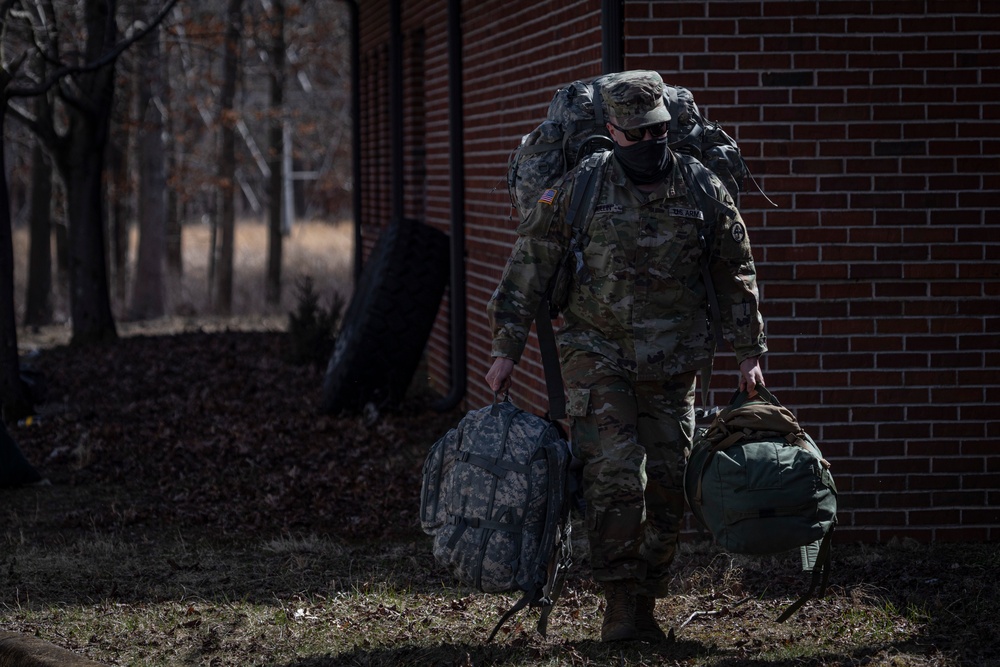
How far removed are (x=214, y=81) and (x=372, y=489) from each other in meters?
20.6

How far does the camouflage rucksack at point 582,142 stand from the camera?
492cm

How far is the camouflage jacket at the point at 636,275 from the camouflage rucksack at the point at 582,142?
9.4 inches

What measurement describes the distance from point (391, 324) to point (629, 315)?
5.30m

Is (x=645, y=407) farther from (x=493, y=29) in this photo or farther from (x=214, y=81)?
(x=214, y=81)

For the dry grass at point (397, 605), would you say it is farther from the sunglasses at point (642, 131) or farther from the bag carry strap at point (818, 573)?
the sunglasses at point (642, 131)

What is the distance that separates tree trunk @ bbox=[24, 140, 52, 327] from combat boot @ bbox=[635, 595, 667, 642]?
1707 cm

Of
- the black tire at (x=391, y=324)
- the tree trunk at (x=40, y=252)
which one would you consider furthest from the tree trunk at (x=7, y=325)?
the tree trunk at (x=40, y=252)

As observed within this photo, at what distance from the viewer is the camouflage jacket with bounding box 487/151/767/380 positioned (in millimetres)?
4617

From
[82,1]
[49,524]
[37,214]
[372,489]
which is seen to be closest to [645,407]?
[372,489]

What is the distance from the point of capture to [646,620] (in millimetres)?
4863

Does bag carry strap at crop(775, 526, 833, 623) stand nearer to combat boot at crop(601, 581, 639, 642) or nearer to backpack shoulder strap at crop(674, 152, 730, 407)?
combat boot at crop(601, 581, 639, 642)

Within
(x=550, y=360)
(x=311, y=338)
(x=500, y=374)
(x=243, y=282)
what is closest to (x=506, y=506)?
(x=500, y=374)

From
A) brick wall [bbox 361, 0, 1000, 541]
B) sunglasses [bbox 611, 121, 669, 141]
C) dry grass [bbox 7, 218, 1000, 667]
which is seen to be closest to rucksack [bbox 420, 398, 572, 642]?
dry grass [bbox 7, 218, 1000, 667]

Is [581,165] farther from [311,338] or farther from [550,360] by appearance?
[311,338]
